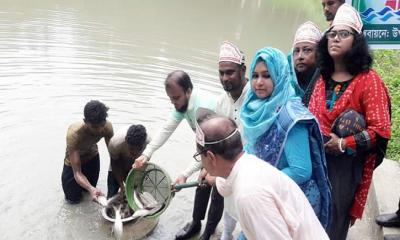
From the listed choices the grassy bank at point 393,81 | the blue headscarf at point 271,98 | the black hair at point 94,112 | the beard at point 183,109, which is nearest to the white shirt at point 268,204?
the blue headscarf at point 271,98

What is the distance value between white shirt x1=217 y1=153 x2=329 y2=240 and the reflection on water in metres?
2.72

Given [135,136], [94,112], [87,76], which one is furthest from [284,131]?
[87,76]

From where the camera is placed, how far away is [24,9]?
12922mm

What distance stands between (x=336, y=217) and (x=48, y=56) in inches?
313

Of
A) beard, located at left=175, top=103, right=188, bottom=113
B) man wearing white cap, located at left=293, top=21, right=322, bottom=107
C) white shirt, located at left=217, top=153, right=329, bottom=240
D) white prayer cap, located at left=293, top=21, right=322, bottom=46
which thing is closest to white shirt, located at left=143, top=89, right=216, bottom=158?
beard, located at left=175, top=103, right=188, bottom=113

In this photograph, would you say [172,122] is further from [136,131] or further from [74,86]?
[74,86]

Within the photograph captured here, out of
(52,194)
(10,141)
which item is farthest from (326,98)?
(10,141)

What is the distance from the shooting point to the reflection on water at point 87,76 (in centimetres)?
474

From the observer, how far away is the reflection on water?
474 cm

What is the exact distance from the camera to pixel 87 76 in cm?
845

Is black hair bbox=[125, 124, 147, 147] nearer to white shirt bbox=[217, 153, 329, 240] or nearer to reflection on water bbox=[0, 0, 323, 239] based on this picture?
reflection on water bbox=[0, 0, 323, 239]

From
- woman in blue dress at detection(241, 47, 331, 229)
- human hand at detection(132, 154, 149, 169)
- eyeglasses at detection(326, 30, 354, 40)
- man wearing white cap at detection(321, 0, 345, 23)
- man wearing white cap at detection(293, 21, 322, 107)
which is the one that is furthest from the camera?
human hand at detection(132, 154, 149, 169)

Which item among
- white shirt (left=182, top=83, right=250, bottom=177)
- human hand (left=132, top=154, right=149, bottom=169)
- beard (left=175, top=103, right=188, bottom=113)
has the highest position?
white shirt (left=182, top=83, right=250, bottom=177)

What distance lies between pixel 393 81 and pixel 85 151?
4806 mm
